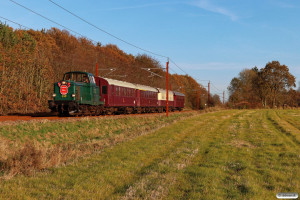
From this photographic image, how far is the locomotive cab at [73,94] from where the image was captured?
22469 mm

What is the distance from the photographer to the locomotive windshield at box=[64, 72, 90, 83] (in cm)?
2408

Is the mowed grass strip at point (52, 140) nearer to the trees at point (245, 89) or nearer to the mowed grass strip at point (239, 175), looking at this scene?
the mowed grass strip at point (239, 175)

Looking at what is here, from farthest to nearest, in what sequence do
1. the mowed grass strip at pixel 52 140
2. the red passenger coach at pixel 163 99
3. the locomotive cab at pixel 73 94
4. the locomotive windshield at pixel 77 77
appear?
the red passenger coach at pixel 163 99 → the locomotive windshield at pixel 77 77 → the locomotive cab at pixel 73 94 → the mowed grass strip at pixel 52 140

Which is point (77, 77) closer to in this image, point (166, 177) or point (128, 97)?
point (128, 97)

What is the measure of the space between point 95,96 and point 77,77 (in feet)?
9.08

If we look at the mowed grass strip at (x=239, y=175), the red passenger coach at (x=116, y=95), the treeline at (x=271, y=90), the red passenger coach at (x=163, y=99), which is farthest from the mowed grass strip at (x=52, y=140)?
the treeline at (x=271, y=90)

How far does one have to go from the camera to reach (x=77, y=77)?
957 inches

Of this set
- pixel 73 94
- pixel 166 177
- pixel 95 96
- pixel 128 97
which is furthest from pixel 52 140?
pixel 128 97

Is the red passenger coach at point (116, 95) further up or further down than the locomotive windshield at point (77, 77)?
further down

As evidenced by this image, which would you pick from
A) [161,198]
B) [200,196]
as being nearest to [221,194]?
[200,196]

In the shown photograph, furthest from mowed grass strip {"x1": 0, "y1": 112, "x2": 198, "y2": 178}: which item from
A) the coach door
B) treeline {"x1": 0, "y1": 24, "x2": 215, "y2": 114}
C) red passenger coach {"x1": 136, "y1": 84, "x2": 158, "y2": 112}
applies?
treeline {"x1": 0, "y1": 24, "x2": 215, "y2": 114}

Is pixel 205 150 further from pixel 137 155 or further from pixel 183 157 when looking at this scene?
pixel 137 155

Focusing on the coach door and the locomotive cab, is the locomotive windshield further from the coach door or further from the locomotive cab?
the coach door

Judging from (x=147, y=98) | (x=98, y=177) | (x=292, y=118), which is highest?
(x=147, y=98)
